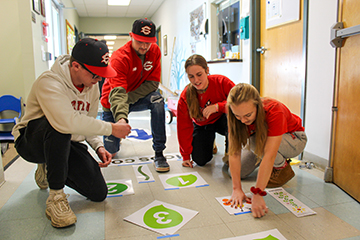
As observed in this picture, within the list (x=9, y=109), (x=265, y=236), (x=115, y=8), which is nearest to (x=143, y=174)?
(x=265, y=236)

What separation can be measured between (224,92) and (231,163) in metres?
0.72

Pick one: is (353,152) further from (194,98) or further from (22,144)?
(22,144)

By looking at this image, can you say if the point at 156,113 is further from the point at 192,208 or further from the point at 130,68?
the point at 192,208

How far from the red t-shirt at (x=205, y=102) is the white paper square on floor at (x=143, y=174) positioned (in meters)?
0.33

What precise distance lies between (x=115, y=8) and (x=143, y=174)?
7.41 m

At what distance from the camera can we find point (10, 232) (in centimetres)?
125

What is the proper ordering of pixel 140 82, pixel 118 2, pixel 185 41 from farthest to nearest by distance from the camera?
pixel 118 2 < pixel 185 41 < pixel 140 82

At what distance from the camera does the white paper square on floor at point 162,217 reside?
4.18ft

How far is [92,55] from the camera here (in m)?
1.30

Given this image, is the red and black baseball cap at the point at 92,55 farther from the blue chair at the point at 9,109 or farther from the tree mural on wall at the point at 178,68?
the tree mural on wall at the point at 178,68

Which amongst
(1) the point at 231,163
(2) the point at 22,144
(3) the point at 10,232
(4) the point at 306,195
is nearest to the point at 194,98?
(1) the point at 231,163

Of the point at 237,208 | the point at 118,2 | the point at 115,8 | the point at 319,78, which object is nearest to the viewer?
the point at 237,208

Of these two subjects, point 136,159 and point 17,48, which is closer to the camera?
point 136,159

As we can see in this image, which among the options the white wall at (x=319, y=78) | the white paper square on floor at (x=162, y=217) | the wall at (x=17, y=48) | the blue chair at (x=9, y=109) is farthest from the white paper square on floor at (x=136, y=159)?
the wall at (x=17, y=48)
